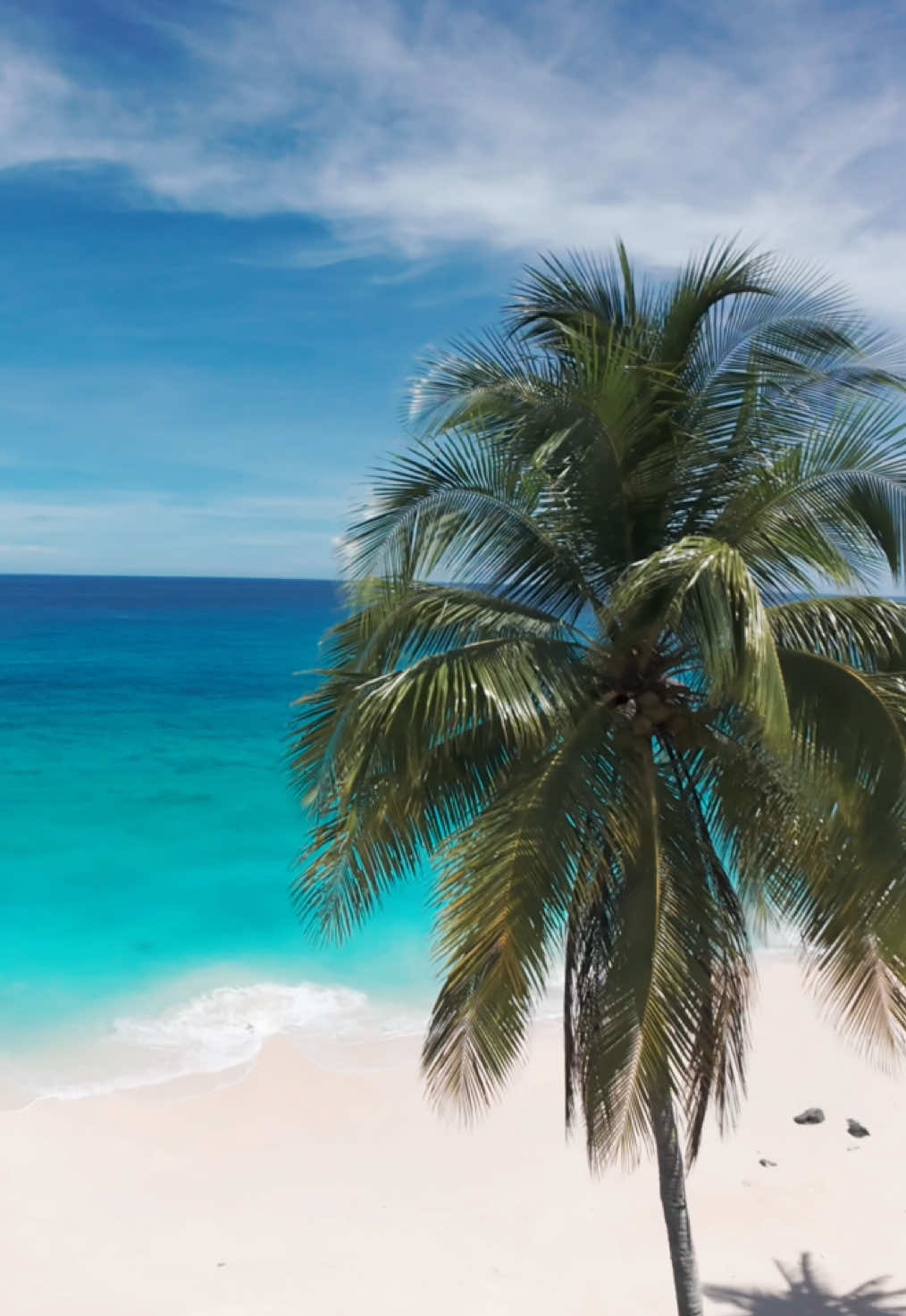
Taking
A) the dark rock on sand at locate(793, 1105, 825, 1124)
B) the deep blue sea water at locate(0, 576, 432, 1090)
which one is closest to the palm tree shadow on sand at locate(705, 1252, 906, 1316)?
the dark rock on sand at locate(793, 1105, 825, 1124)

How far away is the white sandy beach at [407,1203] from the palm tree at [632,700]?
275cm

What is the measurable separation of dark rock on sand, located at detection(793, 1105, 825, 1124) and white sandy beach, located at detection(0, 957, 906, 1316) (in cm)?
11

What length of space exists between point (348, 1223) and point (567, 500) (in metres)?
7.18

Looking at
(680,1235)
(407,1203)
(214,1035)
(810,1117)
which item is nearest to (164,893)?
(214,1035)

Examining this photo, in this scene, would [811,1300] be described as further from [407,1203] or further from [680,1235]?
[407,1203]

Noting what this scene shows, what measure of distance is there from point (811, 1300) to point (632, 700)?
5481mm

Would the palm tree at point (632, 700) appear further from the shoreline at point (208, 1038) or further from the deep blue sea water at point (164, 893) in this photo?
the shoreline at point (208, 1038)

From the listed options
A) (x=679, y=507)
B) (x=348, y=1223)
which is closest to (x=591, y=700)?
(x=679, y=507)

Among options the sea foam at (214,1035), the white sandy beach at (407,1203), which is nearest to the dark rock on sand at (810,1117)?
the white sandy beach at (407,1203)

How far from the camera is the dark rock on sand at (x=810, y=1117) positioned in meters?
11.0

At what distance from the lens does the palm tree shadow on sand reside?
25.5ft

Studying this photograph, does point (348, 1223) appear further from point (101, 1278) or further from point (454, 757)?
point (454, 757)

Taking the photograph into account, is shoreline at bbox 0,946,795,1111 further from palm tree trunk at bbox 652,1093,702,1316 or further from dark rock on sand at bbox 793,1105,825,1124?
palm tree trunk at bbox 652,1093,702,1316

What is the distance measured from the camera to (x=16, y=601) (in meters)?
113
